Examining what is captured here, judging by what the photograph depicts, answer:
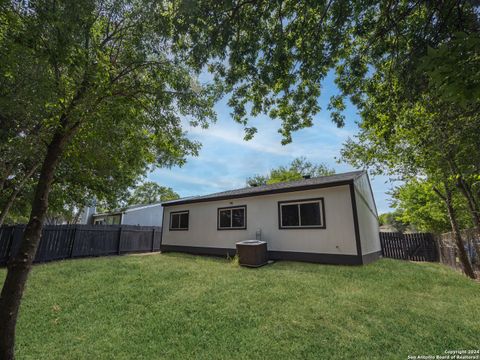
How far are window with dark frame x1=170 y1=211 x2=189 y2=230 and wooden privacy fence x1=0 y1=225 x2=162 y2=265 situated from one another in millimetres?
2587

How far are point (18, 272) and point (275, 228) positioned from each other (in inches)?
300

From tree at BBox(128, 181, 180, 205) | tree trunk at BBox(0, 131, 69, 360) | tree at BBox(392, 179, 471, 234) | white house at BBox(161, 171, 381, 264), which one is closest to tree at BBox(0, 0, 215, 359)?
tree trunk at BBox(0, 131, 69, 360)

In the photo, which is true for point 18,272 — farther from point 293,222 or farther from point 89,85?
point 293,222

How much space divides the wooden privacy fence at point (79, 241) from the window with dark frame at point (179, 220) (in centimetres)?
259

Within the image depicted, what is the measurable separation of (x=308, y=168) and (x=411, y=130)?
1035 inches

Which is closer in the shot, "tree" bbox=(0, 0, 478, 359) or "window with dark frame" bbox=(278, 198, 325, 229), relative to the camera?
"tree" bbox=(0, 0, 478, 359)

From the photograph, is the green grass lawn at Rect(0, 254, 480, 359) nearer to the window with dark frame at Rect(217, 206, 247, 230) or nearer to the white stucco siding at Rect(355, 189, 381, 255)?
the white stucco siding at Rect(355, 189, 381, 255)

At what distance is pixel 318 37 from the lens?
13.4 ft

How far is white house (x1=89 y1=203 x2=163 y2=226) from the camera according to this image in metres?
18.7

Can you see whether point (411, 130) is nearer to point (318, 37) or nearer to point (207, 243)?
point (318, 37)

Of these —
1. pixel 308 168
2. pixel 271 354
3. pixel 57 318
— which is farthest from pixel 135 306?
pixel 308 168

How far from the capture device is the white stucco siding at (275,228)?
25.5 ft

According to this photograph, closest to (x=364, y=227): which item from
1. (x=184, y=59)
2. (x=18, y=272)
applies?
(x=184, y=59)

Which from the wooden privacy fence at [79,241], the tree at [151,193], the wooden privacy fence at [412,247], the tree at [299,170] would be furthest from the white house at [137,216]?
the wooden privacy fence at [412,247]
